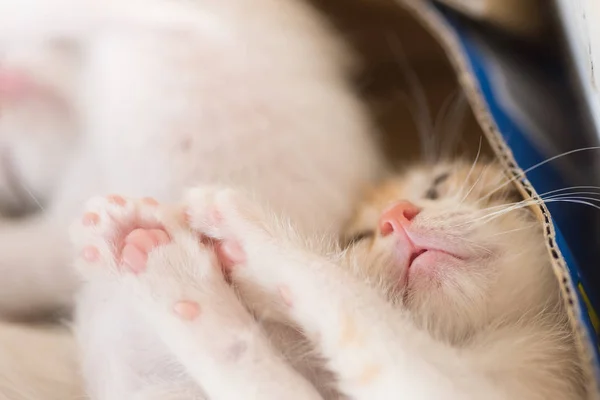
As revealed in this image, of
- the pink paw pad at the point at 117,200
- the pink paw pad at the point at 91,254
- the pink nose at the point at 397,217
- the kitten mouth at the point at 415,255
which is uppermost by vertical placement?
the pink paw pad at the point at 117,200

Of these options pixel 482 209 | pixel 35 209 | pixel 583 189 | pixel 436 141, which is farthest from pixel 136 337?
pixel 436 141

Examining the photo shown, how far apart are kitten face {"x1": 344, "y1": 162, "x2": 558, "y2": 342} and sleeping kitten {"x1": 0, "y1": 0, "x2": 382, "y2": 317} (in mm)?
113

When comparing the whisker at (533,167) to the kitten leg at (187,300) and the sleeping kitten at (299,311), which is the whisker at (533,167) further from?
the kitten leg at (187,300)

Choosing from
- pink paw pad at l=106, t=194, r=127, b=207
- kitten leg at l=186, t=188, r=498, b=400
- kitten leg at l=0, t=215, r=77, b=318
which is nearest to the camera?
kitten leg at l=186, t=188, r=498, b=400

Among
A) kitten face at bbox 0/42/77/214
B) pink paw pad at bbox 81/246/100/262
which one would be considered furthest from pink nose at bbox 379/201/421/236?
kitten face at bbox 0/42/77/214

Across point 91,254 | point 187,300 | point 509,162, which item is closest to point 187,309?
point 187,300

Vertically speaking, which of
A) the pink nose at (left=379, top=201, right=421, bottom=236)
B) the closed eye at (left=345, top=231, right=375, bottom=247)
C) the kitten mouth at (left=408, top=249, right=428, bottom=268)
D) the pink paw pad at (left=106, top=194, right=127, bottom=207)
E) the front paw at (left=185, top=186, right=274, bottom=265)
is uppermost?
the pink paw pad at (left=106, top=194, right=127, bottom=207)

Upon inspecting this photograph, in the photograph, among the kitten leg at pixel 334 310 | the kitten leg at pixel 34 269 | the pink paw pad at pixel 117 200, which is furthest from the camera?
the kitten leg at pixel 34 269

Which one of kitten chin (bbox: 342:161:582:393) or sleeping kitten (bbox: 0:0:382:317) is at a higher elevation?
sleeping kitten (bbox: 0:0:382:317)

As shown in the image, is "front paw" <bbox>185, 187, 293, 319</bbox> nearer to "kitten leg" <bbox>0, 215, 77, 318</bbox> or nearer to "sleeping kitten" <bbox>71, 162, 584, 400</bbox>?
"sleeping kitten" <bbox>71, 162, 584, 400</bbox>

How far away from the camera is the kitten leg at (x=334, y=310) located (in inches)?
21.0

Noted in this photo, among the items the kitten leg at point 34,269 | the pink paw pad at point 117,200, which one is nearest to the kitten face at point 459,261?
the pink paw pad at point 117,200

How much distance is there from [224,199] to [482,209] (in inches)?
12.9

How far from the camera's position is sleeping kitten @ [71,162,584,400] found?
0.55m
